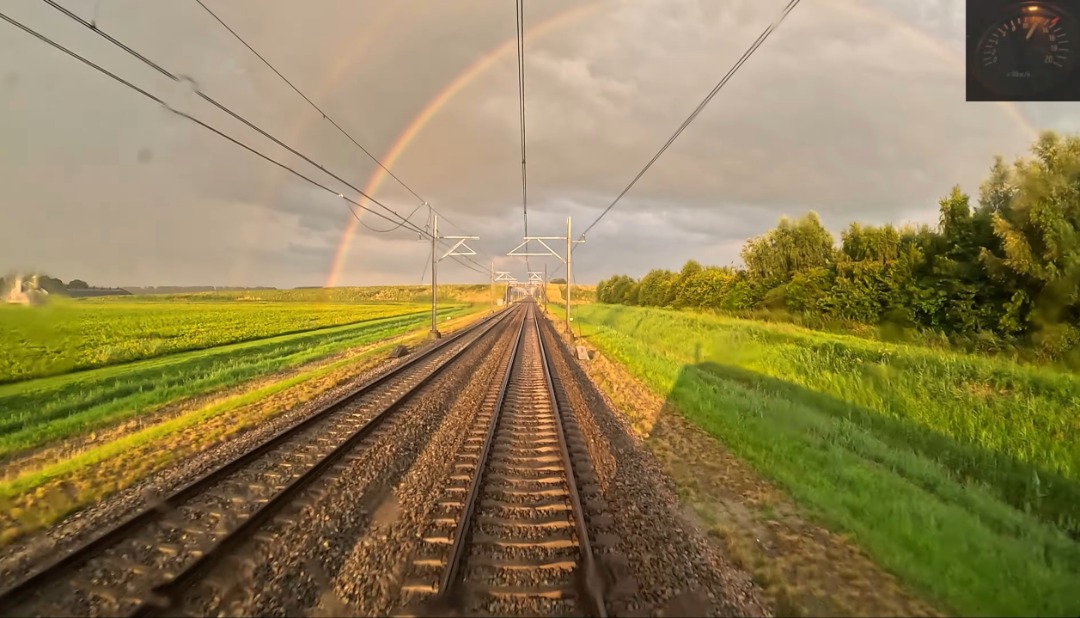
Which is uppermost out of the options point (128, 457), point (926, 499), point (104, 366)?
point (926, 499)

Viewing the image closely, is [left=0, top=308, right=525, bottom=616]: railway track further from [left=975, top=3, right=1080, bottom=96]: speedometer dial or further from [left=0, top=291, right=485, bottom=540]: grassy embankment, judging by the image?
[left=975, top=3, right=1080, bottom=96]: speedometer dial

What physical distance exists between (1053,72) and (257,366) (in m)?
27.7

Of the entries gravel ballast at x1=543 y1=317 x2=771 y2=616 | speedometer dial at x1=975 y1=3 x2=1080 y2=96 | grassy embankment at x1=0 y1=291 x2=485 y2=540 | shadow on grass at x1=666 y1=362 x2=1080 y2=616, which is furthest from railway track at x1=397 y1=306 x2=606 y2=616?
speedometer dial at x1=975 y1=3 x2=1080 y2=96

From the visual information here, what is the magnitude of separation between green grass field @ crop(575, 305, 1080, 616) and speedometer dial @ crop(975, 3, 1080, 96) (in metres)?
7.53

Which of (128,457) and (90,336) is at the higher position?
(90,336)

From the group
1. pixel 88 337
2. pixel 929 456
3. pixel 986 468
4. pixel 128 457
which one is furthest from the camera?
pixel 88 337

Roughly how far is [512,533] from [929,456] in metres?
8.28

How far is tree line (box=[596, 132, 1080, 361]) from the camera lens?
64.0 feet

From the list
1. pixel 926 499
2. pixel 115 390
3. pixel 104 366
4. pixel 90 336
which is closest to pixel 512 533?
pixel 926 499

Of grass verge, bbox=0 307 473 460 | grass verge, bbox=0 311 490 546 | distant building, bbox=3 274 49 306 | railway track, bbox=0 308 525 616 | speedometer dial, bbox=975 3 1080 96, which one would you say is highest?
speedometer dial, bbox=975 3 1080 96

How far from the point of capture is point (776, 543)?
5.86 meters

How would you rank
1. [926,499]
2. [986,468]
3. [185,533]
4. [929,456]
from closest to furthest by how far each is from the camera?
1. [185,533]
2. [926,499]
3. [986,468]
4. [929,456]

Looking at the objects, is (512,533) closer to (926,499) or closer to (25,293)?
(926,499)

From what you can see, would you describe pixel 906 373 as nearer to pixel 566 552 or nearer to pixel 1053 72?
pixel 1053 72
